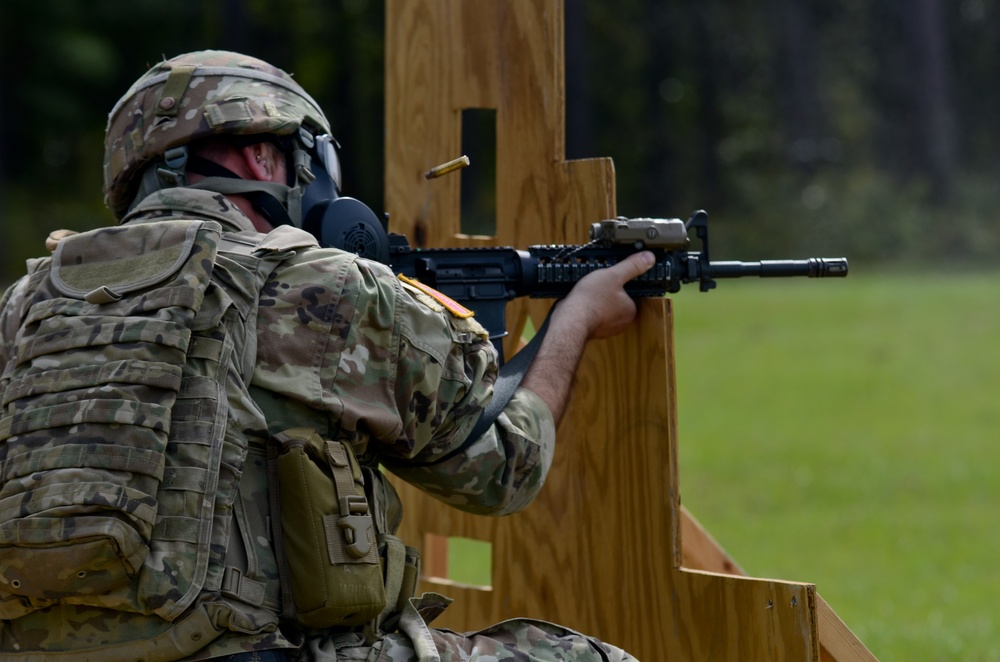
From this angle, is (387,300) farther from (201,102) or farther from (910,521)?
(910,521)

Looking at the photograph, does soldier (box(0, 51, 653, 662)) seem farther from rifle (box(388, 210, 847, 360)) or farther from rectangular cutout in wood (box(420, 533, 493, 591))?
rectangular cutout in wood (box(420, 533, 493, 591))

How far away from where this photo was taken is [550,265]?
150 inches

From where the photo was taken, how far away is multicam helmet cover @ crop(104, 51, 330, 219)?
3.21 metres

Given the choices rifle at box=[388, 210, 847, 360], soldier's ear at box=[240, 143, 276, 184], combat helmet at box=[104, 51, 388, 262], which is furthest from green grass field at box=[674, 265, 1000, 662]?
soldier's ear at box=[240, 143, 276, 184]

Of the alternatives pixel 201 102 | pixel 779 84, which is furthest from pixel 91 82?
pixel 201 102

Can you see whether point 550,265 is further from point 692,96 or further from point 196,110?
point 692,96

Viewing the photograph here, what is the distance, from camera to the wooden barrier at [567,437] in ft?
11.9

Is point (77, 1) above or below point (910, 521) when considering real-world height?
above

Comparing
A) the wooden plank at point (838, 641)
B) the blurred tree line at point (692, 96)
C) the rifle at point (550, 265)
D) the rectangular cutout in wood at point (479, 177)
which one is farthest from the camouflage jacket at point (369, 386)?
the blurred tree line at point (692, 96)

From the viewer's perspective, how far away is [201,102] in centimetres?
322

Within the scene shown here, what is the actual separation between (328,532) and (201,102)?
1119mm

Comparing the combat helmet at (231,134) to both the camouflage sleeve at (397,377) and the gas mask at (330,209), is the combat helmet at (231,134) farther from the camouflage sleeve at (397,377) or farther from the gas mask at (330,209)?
the camouflage sleeve at (397,377)

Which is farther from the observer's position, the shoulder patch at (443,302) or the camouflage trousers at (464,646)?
the shoulder patch at (443,302)

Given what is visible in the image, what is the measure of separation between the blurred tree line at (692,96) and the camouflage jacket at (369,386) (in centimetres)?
2453
